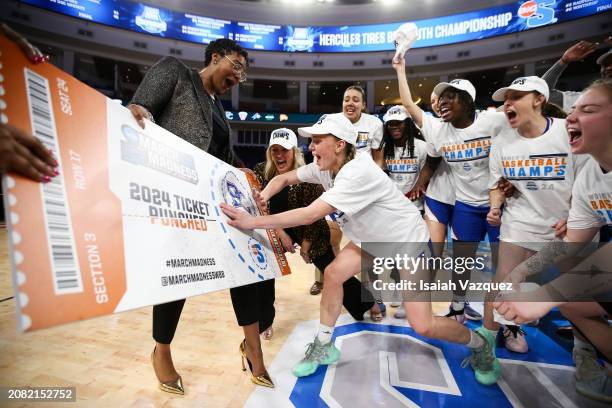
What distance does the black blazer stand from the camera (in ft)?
4.63

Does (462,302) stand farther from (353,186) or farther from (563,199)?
(353,186)

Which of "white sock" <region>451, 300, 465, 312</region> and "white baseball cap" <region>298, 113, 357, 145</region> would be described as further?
"white sock" <region>451, 300, 465, 312</region>

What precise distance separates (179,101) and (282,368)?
→ 1615mm

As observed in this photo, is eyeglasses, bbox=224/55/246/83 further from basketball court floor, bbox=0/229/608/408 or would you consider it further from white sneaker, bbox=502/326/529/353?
white sneaker, bbox=502/326/529/353

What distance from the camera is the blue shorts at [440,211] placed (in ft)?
8.82

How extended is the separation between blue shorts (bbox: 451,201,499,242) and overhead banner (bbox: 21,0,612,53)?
52.4 feet

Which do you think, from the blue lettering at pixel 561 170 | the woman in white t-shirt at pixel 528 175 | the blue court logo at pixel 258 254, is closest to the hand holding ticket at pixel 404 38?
the woman in white t-shirt at pixel 528 175

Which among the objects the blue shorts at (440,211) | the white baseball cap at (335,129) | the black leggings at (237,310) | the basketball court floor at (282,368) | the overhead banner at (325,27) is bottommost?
the basketball court floor at (282,368)

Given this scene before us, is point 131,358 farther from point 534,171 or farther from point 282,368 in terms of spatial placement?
point 534,171

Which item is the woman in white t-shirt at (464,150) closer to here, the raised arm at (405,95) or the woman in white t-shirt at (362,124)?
the raised arm at (405,95)

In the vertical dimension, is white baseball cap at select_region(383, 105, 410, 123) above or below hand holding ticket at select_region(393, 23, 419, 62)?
below

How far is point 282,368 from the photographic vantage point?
6.13 feet

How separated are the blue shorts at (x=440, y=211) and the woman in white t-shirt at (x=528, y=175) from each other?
0.56m

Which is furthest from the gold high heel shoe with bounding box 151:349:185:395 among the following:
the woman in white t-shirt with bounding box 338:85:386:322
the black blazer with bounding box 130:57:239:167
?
the woman in white t-shirt with bounding box 338:85:386:322
